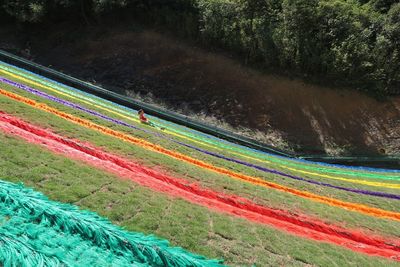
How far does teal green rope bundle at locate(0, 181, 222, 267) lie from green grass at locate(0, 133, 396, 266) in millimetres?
556

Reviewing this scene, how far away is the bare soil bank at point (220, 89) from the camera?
2944 cm

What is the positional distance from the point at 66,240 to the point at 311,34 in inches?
1156

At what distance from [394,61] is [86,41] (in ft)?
99.8

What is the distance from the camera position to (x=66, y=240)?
808cm

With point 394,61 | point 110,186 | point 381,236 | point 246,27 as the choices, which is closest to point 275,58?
point 246,27

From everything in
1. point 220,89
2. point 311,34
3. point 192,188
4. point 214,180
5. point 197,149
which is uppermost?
point 311,34

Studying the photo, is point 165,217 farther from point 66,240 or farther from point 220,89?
point 220,89

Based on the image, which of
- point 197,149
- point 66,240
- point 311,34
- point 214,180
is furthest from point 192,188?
point 311,34

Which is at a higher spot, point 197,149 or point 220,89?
point 220,89

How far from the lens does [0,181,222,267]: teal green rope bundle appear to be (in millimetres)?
7398

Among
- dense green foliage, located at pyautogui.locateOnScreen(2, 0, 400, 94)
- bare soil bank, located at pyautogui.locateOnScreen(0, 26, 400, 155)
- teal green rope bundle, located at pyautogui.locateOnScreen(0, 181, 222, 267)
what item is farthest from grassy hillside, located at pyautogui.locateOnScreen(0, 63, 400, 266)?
dense green foliage, located at pyautogui.locateOnScreen(2, 0, 400, 94)

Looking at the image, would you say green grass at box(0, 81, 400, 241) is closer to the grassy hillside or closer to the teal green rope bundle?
the grassy hillside

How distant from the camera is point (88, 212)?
30.5ft

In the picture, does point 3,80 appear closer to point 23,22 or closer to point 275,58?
point 23,22
